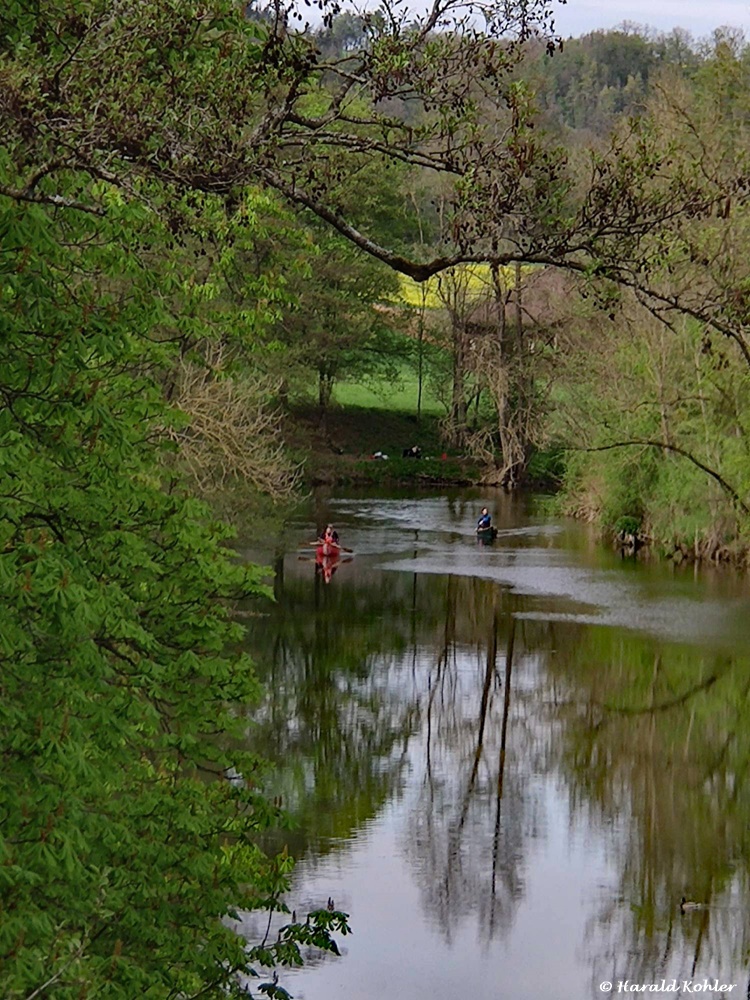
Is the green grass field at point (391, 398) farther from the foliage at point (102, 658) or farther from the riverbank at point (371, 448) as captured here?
the foliage at point (102, 658)

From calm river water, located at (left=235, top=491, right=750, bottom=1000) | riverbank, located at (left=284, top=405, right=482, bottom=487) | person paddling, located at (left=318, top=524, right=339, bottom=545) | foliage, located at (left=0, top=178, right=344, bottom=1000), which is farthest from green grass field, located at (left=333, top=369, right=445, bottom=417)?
foliage, located at (left=0, top=178, right=344, bottom=1000)

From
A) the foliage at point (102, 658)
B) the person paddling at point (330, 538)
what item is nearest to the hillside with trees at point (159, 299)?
the foliage at point (102, 658)

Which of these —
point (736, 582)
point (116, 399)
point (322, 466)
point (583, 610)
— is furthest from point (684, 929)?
point (322, 466)

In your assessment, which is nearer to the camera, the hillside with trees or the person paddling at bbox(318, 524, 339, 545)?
the hillside with trees

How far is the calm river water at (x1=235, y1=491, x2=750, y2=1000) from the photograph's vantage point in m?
14.9

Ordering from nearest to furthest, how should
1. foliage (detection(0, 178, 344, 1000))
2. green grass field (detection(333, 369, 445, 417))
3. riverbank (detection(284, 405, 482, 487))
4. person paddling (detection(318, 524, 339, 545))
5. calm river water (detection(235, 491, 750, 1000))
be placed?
foliage (detection(0, 178, 344, 1000)) < calm river water (detection(235, 491, 750, 1000)) < person paddling (detection(318, 524, 339, 545)) < riverbank (detection(284, 405, 482, 487)) < green grass field (detection(333, 369, 445, 417))

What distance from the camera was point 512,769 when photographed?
21.1 meters

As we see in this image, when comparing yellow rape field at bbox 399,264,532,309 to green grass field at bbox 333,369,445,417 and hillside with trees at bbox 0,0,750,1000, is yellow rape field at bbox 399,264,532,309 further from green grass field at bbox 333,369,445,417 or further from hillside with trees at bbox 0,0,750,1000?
hillside with trees at bbox 0,0,750,1000

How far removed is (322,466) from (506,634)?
2683 centimetres

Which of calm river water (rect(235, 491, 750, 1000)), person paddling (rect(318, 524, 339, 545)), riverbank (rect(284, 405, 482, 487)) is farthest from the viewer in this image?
riverbank (rect(284, 405, 482, 487))

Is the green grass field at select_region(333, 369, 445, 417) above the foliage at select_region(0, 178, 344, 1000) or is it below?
above

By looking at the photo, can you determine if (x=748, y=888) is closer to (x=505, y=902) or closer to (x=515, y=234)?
(x=505, y=902)

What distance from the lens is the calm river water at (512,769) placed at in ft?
49.0

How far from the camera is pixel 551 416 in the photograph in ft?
150
